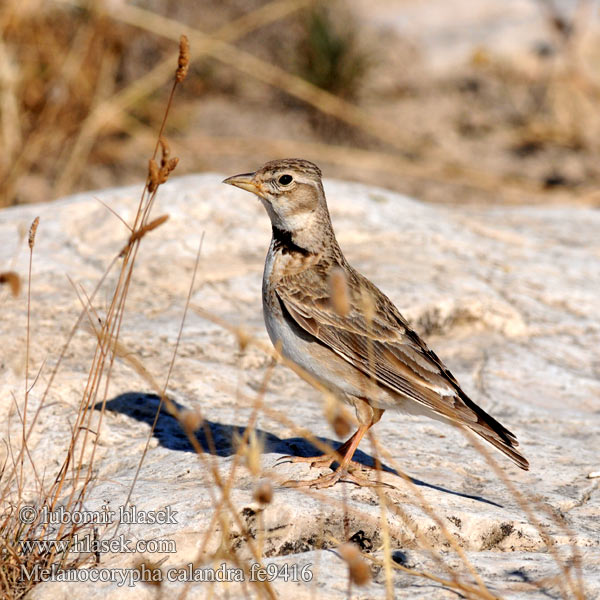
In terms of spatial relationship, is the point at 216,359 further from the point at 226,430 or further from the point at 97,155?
the point at 97,155

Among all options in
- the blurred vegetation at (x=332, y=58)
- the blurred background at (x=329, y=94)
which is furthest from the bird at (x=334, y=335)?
the blurred vegetation at (x=332, y=58)

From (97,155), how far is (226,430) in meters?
6.06

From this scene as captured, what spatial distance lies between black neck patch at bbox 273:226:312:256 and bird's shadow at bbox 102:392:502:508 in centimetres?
85

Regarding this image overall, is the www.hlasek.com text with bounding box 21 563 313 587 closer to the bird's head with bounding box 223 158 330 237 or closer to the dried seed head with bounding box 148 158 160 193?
the dried seed head with bounding box 148 158 160 193

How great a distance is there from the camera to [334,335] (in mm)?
4016

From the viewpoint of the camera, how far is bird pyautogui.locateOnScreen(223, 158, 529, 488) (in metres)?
3.78

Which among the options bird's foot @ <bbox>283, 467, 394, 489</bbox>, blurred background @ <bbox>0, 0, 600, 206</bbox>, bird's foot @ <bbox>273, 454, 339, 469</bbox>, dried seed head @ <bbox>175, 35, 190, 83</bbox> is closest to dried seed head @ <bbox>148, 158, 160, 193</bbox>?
dried seed head @ <bbox>175, 35, 190, 83</bbox>

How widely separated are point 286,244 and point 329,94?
6.10 metres

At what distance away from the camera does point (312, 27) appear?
1007 centimetres

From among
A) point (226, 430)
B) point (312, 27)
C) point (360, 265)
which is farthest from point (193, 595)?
point (312, 27)

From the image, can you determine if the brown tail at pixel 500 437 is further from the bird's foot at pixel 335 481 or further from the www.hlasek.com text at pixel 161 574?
the www.hlasek.com text at pixel 161 574

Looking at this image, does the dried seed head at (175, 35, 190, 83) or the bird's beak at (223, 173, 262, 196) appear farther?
the bird's beak at (223, 173, 262, 196)

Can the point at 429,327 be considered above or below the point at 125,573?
above

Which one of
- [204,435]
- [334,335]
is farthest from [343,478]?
[204,435]
